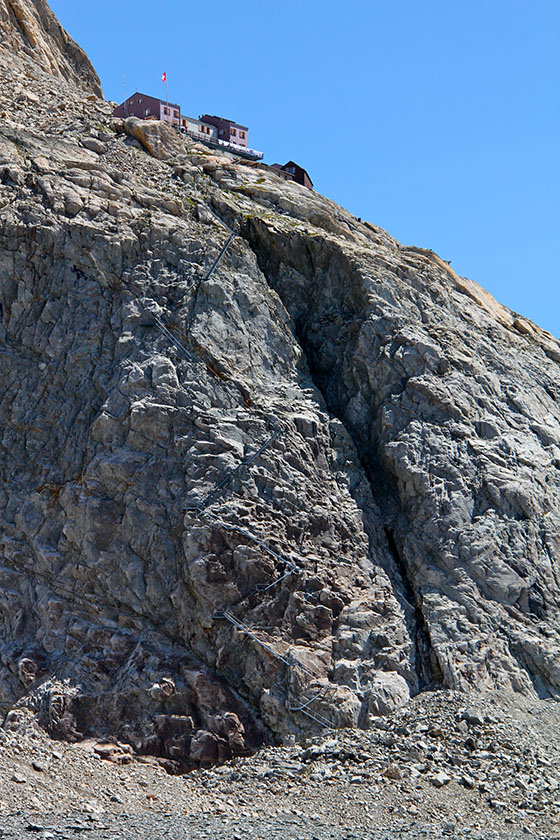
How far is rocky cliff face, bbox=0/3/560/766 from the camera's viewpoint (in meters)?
24.1

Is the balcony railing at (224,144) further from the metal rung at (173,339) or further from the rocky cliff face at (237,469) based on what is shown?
the metal rung at (173,339)

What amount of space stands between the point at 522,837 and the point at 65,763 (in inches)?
423

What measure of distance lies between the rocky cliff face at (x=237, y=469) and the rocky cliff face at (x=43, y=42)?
40.1ft

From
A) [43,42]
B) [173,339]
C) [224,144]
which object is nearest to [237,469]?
[173,339]

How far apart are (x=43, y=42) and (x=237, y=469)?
1276 inches

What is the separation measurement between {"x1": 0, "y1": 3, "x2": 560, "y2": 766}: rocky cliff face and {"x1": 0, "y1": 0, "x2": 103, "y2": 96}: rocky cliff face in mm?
12225

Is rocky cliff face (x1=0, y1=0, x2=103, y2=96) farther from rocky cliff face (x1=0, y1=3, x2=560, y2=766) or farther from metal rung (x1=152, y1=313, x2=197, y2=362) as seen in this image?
metal rung (x1=152, y1=313, x2=197, y2=362)

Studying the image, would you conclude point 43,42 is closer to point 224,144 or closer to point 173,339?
point 224,144

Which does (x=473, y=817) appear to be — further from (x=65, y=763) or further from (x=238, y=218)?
(x=238, y=218)

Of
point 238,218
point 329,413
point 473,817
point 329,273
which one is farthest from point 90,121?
point 473,817

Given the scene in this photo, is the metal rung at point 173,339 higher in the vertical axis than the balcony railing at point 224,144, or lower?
lower

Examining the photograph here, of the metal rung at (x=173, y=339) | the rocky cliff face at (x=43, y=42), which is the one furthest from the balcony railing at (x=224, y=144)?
the metal rung at (x=173, y=339)

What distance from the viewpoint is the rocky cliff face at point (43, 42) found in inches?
1769

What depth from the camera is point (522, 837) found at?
19.2m
